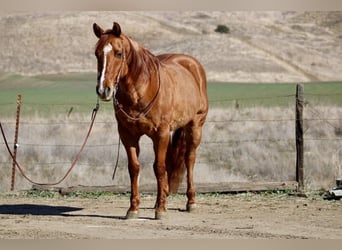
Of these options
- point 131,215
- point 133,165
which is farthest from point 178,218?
point 133,165

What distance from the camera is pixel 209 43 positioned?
44906 millimetres

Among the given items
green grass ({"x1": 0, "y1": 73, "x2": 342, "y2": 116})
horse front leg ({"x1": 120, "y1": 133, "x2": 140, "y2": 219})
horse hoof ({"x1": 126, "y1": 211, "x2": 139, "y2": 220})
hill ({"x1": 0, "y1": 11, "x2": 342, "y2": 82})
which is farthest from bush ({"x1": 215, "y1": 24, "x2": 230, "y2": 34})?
horse hoof ({"x1": 126, "y1": 211, "x2": 139, "y2": 220})

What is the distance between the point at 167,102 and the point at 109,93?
1.26 metres

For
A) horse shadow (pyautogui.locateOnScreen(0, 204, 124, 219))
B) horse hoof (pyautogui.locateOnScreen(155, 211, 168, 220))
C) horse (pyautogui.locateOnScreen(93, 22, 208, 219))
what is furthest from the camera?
horse shadow (pyautogui.locateOnScreen(0, 204, 124, 219))

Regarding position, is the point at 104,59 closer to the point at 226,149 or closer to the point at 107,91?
the point at 107,91

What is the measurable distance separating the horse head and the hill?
25.4 m

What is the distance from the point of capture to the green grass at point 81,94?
75.4ft

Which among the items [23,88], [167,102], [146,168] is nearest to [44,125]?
[146,168]

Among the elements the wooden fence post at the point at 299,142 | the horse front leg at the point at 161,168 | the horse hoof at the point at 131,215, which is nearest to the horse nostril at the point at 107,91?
the horse front leg at the point at 161,168

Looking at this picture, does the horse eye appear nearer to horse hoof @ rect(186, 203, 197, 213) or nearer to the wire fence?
horse hoof @ rect(186, 203, 197, 213)

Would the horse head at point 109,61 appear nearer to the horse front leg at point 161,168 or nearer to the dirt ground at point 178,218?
the horse front leg at point 161,168

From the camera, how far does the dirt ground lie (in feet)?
25.0

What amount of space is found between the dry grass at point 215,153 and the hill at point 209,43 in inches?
672

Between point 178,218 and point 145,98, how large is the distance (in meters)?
1.51
